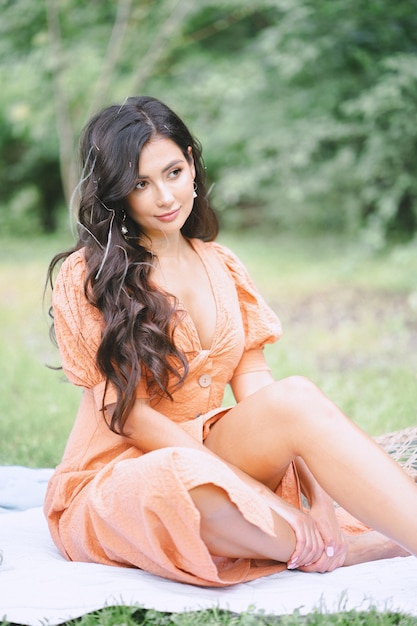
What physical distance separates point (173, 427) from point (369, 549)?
2.17 ft

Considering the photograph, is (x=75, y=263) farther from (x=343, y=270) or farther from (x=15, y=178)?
(x=15, y=178)

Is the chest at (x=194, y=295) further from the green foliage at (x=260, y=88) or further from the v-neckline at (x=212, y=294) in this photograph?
the green foliage at (x=260, y=88)

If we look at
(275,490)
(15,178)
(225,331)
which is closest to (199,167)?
(225,331)

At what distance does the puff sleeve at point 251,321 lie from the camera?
8.68 ft

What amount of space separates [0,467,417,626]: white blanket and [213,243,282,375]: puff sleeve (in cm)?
70

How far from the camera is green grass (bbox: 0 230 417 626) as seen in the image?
139 inches

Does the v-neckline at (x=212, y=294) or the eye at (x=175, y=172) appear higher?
the eye at (x=175, y=172)

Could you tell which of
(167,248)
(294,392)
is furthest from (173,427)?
(167,248)

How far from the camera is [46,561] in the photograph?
2266 millimetres

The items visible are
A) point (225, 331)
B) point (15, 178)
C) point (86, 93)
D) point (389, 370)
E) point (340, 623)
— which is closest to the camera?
point (340, 623)

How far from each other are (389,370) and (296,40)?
3789 millimetres

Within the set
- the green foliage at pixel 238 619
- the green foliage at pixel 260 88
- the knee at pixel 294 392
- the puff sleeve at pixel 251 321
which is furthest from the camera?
the green foliage at pixel 260 88

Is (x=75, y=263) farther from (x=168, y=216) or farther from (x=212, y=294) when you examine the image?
(x=212, y=294)

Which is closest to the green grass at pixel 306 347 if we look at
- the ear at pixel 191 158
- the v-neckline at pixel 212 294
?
the v-neckline at pixel 212 294
